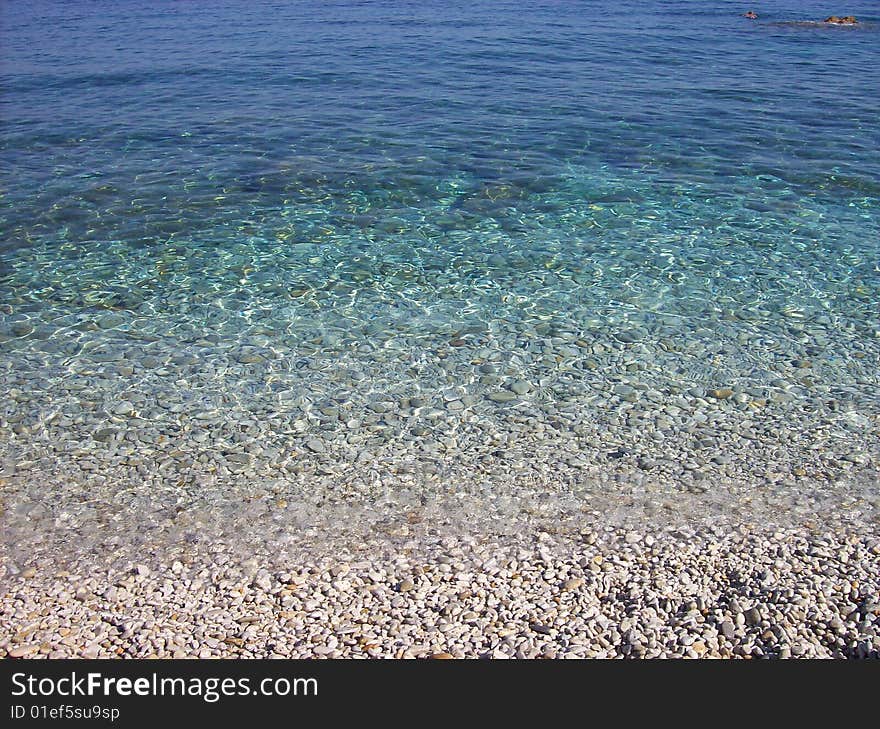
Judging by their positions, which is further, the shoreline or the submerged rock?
the submerged rock

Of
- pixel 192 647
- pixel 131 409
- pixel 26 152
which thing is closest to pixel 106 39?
pixel 26 152

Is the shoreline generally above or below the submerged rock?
below

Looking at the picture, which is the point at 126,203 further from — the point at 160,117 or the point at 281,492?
the point at 281,492

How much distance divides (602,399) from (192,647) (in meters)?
5.54

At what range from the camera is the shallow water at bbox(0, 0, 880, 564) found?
8766mm

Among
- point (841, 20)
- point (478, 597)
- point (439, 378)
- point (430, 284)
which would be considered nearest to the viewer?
point (478, 597)

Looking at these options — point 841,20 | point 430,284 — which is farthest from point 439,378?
point 841,20

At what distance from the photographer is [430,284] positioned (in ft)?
42.0

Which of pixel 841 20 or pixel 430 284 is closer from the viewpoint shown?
pixel 430 284

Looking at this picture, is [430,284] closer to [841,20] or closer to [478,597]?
[478,597]

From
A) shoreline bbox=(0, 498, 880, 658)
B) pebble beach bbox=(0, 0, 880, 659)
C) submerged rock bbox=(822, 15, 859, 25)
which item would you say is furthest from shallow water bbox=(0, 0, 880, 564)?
submerged rock bbox=(822, 15, 859, 25)

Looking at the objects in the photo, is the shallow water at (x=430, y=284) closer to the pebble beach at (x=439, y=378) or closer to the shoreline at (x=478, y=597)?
the pebble beach at (x=439, y=378)

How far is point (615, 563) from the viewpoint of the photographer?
699 centimetres

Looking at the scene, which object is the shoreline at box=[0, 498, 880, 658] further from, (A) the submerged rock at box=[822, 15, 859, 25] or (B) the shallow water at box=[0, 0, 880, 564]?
(A) the submerged rock at box=[822, 15, 859, 25]
